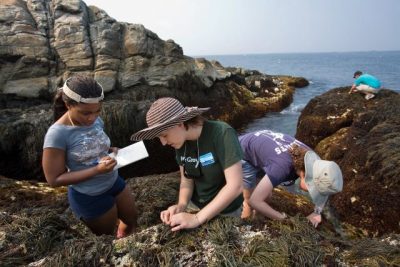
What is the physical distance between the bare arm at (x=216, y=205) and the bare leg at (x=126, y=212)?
1.71 metres

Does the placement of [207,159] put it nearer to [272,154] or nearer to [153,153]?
[272,154]

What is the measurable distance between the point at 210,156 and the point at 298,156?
5.04 ft

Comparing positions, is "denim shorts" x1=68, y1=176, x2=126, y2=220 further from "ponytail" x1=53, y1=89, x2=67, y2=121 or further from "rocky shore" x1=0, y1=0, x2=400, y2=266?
"ponytail" x1=53, y1=89, x2=67, y2=121

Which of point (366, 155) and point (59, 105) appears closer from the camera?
point (59, 105)

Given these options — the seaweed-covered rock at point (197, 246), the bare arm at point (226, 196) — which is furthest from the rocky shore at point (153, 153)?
the bare arm at point (226, 196)

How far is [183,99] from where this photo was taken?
16781 mm

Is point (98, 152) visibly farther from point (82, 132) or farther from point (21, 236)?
point (21, 236)

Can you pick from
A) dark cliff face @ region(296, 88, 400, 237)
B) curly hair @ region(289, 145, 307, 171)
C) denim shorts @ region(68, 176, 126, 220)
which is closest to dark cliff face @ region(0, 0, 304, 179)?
dark cliff face @ region(296, 88, 400, 237)

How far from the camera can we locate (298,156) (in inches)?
149

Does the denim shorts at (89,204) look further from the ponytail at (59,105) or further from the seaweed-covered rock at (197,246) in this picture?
the ponytail at (59,105)

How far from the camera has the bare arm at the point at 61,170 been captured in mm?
3092

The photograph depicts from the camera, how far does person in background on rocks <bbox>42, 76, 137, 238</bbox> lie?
3.08m

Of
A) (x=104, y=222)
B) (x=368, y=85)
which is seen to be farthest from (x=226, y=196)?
(x=368, y=85)

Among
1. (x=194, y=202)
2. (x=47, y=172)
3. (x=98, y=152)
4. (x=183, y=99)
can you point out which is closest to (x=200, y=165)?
(x=194, y=202)
